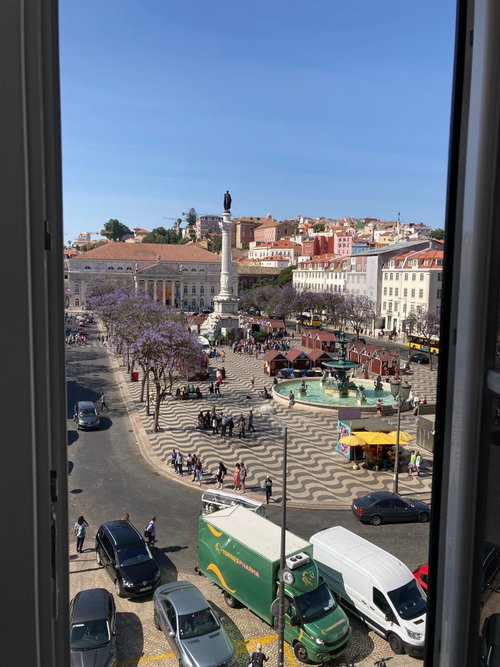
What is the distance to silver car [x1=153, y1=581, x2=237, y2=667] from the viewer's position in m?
5.98

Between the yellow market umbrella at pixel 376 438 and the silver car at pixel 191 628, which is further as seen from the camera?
the yellow market umbrella at pixel 376 438

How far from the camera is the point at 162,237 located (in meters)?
105

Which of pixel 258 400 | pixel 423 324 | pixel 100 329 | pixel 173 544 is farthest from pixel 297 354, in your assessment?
pixel 100 329

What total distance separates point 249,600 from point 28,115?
23.4 ft

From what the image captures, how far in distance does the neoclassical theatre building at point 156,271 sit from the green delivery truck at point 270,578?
53.3 metres

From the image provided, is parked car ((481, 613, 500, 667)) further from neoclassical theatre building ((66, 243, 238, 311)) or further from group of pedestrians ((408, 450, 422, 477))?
neoclassical theatre building ((66, 243, 238, 311))

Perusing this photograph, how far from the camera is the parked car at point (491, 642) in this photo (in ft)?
3.69

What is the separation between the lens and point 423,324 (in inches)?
1265

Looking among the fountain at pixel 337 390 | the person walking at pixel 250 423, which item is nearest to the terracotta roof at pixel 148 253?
the fountain at pixel 337 390

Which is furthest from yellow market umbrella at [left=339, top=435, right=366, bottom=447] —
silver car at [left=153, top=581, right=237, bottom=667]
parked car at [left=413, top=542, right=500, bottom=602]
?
parked car at [left=413, top=542, right=500, bottom=602]

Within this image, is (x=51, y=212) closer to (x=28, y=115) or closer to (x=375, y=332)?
(x=28, y=115)

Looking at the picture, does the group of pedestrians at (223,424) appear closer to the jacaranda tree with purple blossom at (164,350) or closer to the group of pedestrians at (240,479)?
the jacaranda tree with purple blossom at (164,350)

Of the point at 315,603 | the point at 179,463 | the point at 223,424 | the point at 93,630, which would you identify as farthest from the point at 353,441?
the point at 93,630

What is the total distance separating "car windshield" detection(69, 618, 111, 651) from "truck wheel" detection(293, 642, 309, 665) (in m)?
2.18
